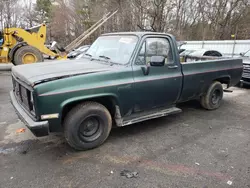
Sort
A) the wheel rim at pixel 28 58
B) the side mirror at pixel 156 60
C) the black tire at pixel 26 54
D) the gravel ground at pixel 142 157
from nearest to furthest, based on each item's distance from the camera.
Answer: the gravel ground at pixel 142 157, the side mirror at pixel 156 60, the black tire at pixel 26 54, the wheel rim at pixel 28 58

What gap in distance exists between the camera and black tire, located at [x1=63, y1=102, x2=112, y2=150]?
320 centimetres

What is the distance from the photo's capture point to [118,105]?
3.56 meters

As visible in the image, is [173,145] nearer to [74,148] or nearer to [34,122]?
A: [74,148]

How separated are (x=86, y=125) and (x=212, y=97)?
372cm

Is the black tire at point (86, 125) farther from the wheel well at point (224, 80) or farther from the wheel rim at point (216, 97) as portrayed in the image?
the wheel well at point (224, 80)

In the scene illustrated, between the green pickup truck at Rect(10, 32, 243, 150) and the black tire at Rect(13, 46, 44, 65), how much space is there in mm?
7727

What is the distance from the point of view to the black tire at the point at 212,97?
5355 millimetres

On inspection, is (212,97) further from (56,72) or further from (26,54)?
(26,54)

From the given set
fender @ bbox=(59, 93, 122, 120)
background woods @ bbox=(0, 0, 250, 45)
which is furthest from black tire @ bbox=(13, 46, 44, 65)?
fender @ bbox=(59, 93, 122, 120)

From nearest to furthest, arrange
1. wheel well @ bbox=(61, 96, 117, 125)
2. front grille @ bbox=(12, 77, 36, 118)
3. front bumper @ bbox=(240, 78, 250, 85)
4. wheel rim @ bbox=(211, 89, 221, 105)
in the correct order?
front grille @ bbox=(12, 77, 36, 118) < wheel well @ bbox=(61, 96, 117, 125) < wheel rim @ bbox=(211, 89, 221, 105) < front bumper @ bbox=(240, 78, 250, 85)

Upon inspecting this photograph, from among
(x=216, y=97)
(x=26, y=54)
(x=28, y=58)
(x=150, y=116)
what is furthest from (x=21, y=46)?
(x=216, y=97)

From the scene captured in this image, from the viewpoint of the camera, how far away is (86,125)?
3426mm

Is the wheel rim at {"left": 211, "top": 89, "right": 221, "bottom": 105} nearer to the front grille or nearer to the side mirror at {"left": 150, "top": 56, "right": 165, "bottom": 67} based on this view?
the side mirror at {"left": 150, "top": 56, "right": 165, "bottom": 67}

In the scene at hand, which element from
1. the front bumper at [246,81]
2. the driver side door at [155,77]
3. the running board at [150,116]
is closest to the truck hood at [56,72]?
the driver side door at [155,77]
